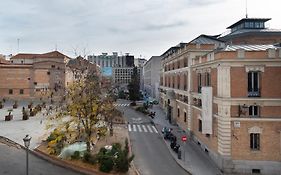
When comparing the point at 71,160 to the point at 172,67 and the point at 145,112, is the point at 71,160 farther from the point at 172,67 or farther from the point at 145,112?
the point at 145,112

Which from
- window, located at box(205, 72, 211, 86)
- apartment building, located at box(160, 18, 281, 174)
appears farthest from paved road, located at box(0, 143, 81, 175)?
window, located at box(205, 72, 211, 86)

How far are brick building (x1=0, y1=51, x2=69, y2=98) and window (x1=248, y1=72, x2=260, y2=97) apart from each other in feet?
165

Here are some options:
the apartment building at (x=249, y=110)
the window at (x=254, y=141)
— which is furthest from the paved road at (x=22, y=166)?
the window at (x=254, y=141)

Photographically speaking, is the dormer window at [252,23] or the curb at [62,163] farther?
the dormer window at [252,23]

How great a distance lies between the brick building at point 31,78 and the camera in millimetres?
68250

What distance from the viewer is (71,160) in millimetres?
23234

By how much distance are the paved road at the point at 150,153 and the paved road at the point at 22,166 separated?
575 cm

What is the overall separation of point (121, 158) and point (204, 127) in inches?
344

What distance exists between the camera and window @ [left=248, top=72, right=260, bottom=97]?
2312 cm

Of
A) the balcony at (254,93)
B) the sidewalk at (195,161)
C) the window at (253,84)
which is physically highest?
the window at (253,84)

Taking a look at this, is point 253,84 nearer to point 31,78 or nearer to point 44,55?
point 31,78

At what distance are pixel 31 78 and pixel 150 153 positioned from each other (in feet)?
160

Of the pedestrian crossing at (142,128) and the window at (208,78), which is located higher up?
the window at (208,78)

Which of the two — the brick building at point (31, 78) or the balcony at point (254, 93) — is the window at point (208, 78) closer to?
the balcony at point (254, 93)
